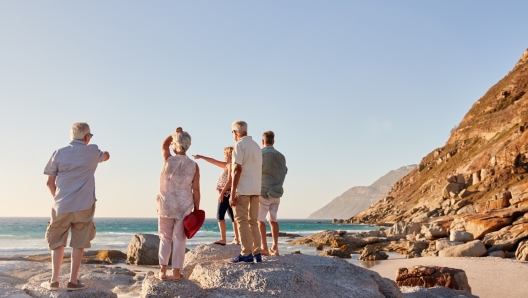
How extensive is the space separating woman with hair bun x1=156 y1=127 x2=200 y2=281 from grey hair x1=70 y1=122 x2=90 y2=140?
1078 millimetres

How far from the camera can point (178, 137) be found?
6.41m

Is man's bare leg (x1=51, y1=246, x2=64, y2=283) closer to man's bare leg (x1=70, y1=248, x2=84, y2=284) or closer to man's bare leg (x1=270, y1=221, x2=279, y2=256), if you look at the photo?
man's bare leg (x1=70, y1=248, x2=84, y2=284)

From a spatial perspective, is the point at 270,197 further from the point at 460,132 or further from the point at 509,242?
the point at 460,132

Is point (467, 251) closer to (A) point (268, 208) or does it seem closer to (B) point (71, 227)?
(A) point (268, 208)

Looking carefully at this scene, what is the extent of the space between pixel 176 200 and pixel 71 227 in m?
1.36

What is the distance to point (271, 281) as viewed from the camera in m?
6.31

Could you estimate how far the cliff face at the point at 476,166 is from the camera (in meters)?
49.8

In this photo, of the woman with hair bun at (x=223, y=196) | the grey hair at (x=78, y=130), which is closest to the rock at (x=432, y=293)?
the woman with hair bun at (x=223, y=196)

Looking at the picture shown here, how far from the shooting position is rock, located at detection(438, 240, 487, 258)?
17.1 meters

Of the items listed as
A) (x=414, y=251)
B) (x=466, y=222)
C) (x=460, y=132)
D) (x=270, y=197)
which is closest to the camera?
(x=270, y=197)

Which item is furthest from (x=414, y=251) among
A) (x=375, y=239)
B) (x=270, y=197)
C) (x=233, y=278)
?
(x=233, y=278)

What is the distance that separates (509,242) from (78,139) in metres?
16.5

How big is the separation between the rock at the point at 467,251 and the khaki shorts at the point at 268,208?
448 inches

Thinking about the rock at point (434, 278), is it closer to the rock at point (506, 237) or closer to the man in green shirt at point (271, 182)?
the man in green shirt at point (271, 182)
